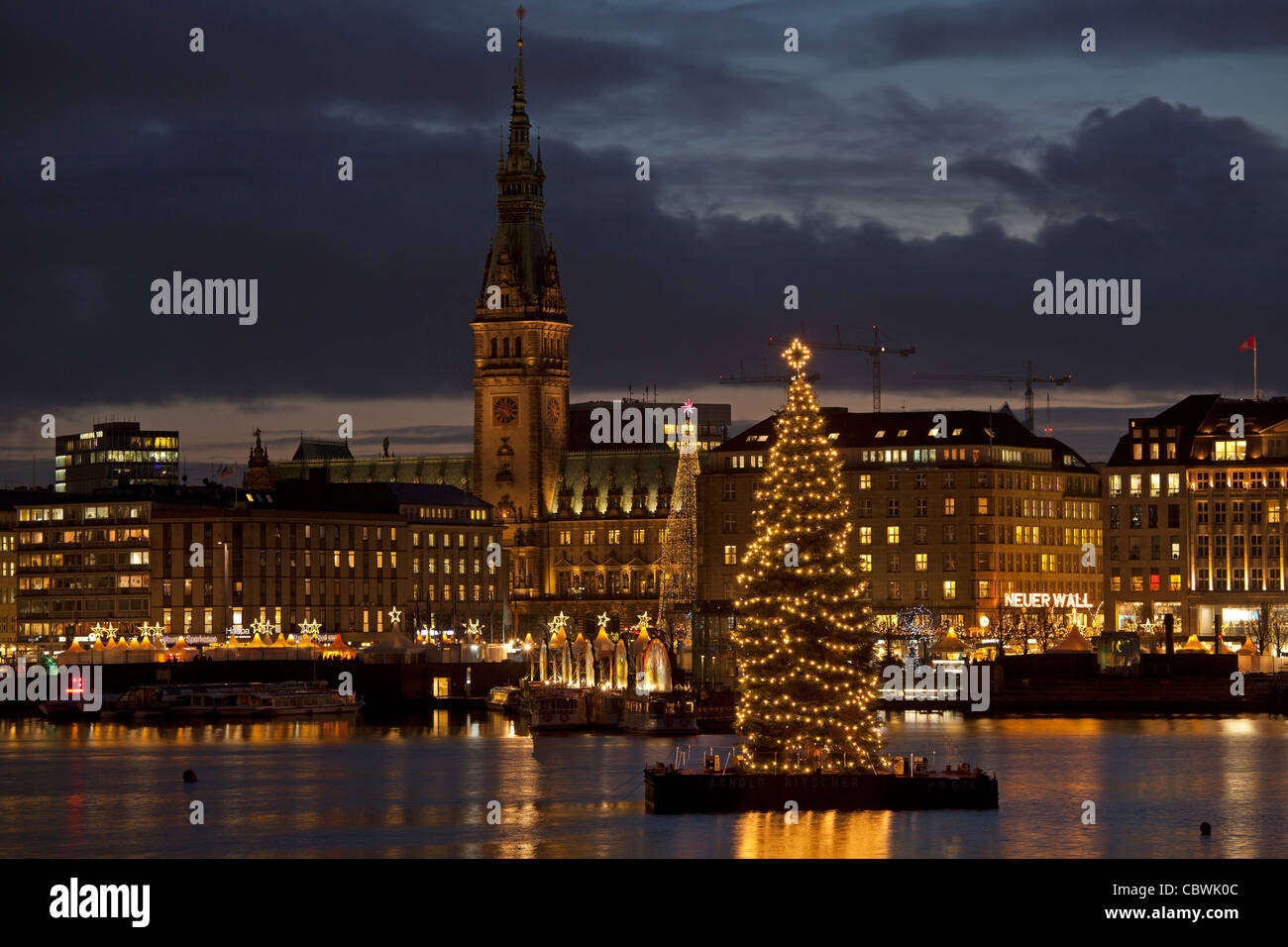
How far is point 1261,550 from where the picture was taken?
191 meters

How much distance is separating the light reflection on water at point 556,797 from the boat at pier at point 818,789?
91 centimetres

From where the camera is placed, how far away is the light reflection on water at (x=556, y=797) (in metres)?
72.4

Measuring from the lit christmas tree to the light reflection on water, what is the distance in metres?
2.51

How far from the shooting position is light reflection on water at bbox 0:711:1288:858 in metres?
72.4

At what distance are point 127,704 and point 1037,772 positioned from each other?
76225 mm

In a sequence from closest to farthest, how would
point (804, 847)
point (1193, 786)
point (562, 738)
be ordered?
point (804, 847), point (1193, 786), point (562, 738)

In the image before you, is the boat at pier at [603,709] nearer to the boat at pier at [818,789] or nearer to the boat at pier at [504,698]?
the boat at pier at [504,698]

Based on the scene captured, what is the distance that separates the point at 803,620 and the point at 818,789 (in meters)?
4.67

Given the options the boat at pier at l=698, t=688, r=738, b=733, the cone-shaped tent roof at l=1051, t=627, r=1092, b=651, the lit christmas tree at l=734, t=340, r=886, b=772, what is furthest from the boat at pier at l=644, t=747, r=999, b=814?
the cone-shaped tent roof at l=1051, t=627, r=1092, b=651

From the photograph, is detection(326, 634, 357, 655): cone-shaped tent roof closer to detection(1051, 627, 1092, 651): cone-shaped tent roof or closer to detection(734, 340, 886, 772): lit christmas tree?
detection(1051, 627, 1092, 651): cone-shaped tent roof

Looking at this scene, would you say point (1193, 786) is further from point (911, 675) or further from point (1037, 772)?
point (911, 675)

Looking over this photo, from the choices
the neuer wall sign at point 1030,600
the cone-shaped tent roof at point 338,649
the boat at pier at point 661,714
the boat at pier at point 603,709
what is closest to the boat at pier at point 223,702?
the cone-shaped tent roof at point 338,649
